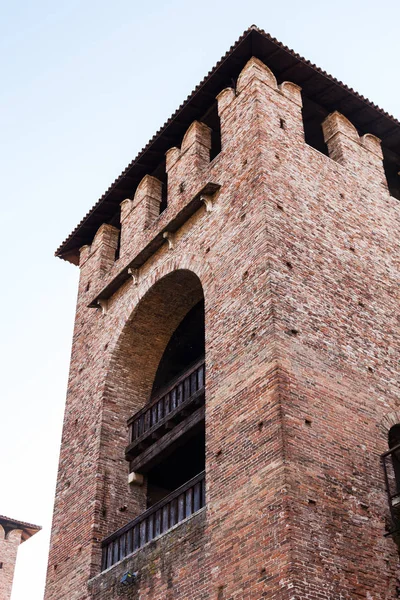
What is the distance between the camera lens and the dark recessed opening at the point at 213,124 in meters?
16.3

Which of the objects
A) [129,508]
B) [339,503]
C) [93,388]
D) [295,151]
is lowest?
[339,503]

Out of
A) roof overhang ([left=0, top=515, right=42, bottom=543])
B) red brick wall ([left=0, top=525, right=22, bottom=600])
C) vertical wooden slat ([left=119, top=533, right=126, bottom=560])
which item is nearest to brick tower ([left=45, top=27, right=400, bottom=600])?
vertical wooden slat ([left=119, top=533, right=126, bottom=560])

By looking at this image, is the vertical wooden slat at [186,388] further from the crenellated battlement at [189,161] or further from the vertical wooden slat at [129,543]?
the crenellated battlement at [189,161]

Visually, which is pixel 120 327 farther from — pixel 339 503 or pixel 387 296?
pixel 339 503

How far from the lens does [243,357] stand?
11.4 m

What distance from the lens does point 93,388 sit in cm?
1539

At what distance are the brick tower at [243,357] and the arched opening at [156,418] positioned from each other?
4 centimetres

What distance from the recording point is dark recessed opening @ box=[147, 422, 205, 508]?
46.9 feet

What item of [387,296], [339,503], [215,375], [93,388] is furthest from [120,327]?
[339,503]

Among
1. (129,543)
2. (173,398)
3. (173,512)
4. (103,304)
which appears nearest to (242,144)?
(173,398)

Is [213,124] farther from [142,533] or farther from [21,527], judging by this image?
[21,527]

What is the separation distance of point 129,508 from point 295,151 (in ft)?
23.2

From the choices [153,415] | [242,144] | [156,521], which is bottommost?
[156,521]

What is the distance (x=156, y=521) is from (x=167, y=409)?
2223 millimetres
